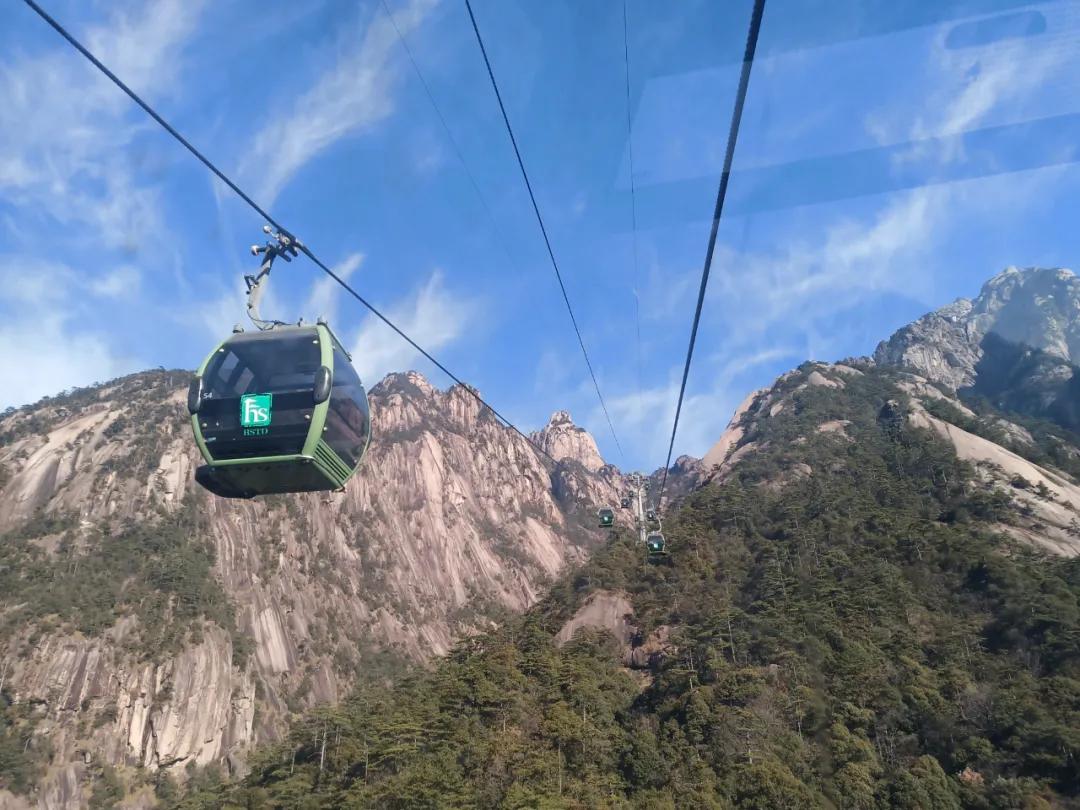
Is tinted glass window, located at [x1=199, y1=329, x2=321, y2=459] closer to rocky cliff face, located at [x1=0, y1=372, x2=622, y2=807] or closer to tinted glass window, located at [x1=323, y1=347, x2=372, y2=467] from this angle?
tinted glass window, located at [x1=323, y1=347, x2=372, y2=467]

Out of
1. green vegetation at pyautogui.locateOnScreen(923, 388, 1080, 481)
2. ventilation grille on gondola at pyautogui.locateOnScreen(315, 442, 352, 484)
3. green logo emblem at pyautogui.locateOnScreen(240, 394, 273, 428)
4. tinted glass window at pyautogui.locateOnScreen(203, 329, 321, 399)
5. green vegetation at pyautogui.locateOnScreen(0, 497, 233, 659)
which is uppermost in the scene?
green vegetation at pyautogui.locateOnScreen(0, 497, 233, 659)

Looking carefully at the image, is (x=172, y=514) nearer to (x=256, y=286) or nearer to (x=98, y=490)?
(x=98, y=490)

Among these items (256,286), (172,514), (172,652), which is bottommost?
(256,286)

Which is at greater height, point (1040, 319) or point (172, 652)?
point (1040, 319)

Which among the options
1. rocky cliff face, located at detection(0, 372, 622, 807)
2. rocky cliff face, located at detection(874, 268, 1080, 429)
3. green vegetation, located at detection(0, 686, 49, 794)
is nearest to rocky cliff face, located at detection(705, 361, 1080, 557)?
rocky cliff face, located at detection(874, 268, 1080, 429)

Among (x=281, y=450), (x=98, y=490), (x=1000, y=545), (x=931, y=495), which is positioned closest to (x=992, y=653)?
(x=1000, y=545)

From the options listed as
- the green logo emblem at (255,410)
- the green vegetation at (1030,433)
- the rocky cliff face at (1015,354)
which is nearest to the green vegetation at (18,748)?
the green logo emblem at (255,410)
